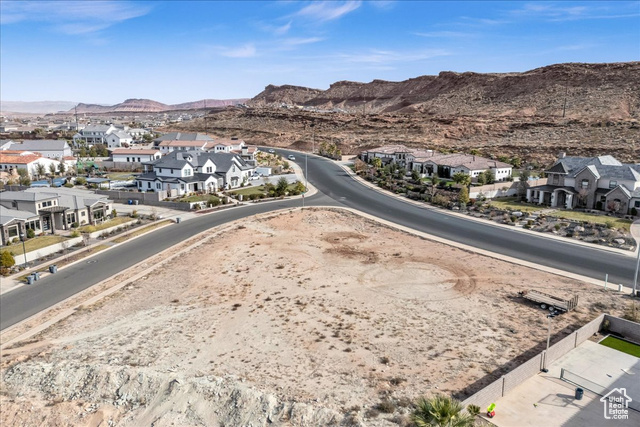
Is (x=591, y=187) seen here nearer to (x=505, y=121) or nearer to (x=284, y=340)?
(x=284, y=340)

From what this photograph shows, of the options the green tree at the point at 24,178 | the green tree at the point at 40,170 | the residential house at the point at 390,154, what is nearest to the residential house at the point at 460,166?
the residential house at the point at 390,154

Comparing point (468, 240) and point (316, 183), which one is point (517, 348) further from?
point (316, 183)

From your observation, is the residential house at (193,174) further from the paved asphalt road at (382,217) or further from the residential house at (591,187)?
the residential house at (591,187)

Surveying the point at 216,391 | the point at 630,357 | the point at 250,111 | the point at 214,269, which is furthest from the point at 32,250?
the point at 250,111

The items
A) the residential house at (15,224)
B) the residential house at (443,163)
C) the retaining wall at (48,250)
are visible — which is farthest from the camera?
the residential house at (443,163)

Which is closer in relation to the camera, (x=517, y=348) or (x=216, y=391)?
(x=216, y=391)

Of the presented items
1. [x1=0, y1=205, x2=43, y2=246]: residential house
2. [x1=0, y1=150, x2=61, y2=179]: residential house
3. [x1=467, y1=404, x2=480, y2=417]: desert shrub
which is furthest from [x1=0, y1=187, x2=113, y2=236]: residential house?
[x1=467, y1=404, x2=480, y2=417]: desert shrub

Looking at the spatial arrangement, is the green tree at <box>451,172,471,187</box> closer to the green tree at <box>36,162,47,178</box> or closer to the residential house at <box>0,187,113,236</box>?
the residential house at <box>0,187,113,236</box>

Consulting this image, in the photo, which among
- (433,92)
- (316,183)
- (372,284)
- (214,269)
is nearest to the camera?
(372,284)
